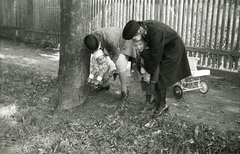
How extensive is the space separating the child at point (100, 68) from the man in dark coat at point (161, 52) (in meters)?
0.78

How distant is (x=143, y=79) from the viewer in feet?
15.8

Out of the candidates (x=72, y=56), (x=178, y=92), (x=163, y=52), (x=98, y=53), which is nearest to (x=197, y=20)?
(x=178, y=92)

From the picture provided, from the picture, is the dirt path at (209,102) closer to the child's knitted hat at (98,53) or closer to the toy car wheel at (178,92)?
the toy car wheel at (178,92)

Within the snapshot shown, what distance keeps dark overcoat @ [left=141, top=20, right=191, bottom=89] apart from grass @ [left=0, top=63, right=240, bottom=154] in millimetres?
642

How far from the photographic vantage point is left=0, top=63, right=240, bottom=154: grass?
396cm

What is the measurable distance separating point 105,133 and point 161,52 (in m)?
1.43

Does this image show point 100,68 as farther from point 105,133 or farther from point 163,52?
point 105,133

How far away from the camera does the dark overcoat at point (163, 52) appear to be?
14.5 feet

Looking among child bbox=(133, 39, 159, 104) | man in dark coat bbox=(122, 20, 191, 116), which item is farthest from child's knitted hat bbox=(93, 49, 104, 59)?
man in dark coat bbox=(122, 20, 191, 116)

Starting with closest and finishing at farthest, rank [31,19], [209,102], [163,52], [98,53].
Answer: [163,52] < [98,53] < [209,102] < [31,19]

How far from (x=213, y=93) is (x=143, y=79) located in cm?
216

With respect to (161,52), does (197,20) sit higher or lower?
higher

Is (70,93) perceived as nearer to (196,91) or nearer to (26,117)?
(26,117)

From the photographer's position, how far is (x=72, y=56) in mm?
5238
